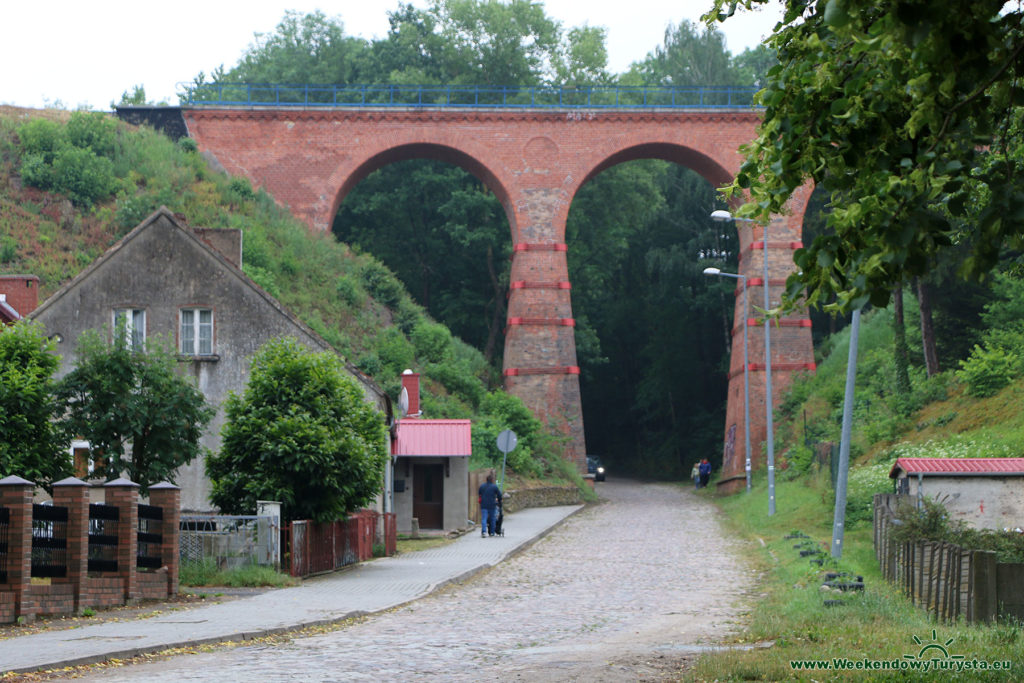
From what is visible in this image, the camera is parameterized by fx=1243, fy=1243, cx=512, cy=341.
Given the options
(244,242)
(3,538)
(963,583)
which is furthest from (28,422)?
(244,242)

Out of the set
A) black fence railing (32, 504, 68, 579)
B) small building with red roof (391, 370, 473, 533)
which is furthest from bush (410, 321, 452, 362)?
black fence railing (32, 504, 68, 579)

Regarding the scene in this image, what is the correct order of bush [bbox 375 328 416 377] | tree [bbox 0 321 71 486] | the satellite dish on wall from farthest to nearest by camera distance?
bush [bbox 375 328 416 377] → the satellite dish on wall → tree [bbox 0 321 71 486]

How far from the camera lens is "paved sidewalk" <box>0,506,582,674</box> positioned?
470 inches

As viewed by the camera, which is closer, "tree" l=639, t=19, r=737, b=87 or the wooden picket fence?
the wooden picket fence

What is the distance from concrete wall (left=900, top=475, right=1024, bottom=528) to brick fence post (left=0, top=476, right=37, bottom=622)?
50.4ft

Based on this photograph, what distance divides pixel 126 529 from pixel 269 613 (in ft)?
8.48

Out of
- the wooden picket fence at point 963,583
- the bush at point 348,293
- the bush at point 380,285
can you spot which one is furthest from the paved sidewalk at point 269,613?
the bush at point 380,285

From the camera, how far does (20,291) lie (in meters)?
35.2

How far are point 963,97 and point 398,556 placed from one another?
20653 millimetres

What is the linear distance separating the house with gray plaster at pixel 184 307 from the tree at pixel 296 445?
18.1 feet

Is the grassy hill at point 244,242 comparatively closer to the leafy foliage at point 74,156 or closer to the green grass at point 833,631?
the leafy foliage at point 74,156

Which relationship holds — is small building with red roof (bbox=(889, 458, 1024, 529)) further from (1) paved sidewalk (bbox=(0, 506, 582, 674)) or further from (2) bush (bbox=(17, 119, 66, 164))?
(2) bush (bbox=(17, 119, 66, 164))

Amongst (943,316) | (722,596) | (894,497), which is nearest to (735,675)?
(722,596)

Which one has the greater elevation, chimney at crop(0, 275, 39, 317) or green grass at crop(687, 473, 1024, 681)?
chimney at crop(0, 275, 39, 317)
